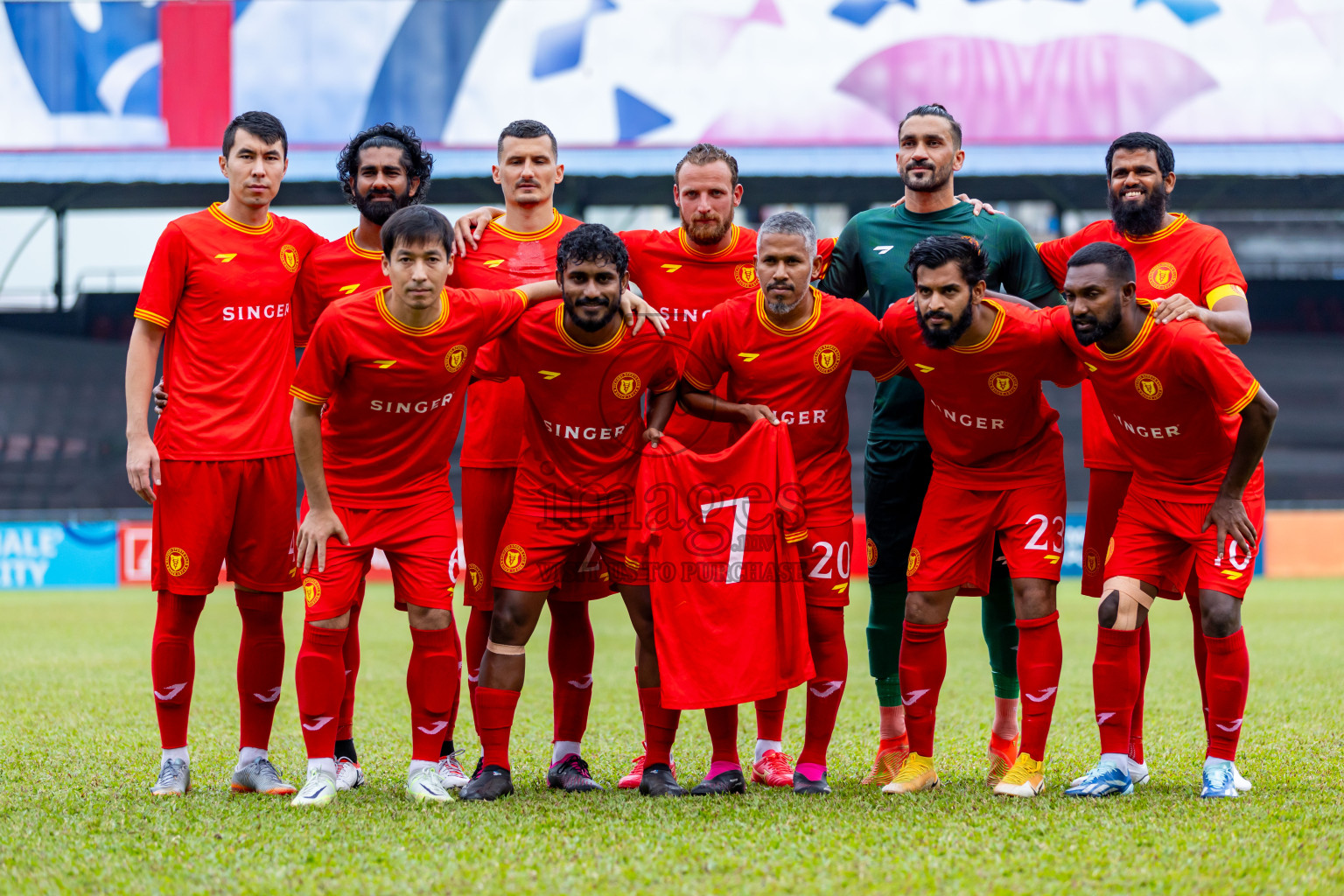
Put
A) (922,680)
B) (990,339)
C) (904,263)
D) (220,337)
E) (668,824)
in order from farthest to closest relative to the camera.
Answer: (904,263)
(220,337)
(922,680)
(990,339)
(668,824)

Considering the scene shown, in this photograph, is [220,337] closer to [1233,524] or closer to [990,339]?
[990,339]

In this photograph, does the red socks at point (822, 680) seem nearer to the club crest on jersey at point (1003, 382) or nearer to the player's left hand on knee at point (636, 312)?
the club crest on jersey at point (1003, 382)

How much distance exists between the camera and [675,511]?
4230mm

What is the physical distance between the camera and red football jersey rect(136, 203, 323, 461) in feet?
14.5

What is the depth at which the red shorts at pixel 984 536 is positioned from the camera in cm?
429

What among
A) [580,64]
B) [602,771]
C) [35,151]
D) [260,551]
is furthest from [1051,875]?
[35,151]

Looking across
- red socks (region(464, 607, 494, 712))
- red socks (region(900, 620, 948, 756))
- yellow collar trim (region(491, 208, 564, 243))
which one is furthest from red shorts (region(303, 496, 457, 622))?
red socks (region(900, 620, 948, 756))

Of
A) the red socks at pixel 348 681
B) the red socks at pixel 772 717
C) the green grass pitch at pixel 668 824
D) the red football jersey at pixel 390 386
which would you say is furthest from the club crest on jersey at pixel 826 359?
the red socks at pixel 348 681

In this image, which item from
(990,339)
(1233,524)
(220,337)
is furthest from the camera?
(220,337)

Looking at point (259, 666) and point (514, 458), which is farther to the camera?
point (514, 458)

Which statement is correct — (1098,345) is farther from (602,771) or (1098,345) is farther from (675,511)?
(602,771)

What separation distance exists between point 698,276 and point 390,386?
1290 millimetres

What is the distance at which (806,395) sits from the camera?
14.5 ft

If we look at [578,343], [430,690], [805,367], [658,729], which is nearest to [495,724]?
[430,690]
